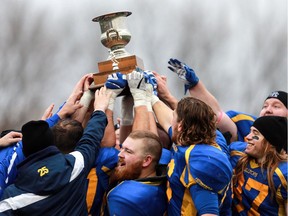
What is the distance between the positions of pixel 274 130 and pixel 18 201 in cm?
176

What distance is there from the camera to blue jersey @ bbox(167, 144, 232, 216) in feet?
13.1

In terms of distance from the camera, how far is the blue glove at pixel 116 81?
16.5 feet

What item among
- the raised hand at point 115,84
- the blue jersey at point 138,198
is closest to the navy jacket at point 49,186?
the blue jersey at point 138,198

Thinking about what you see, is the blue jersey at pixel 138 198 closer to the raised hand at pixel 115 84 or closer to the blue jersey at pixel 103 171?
the blue jersey at pixel 103 171

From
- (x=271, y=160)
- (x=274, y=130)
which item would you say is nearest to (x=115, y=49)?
(x=274, y=130)

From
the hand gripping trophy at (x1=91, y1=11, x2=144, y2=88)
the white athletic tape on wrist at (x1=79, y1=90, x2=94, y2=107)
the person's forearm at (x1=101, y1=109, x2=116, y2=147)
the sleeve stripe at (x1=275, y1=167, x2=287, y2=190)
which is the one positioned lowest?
the sleeve stripe at (x1=275, y1=167, x2=287, y2=190)

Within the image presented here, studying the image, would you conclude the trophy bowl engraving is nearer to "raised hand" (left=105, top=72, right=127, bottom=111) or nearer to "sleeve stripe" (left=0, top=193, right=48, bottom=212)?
"raised hand" (left=105, top=72, right=127, bottom=111)

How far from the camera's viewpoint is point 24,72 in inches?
691

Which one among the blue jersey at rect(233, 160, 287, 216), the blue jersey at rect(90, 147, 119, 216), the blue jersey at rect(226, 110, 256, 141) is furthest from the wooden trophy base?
the blue jersey at rect(233, 160, 287, 216)

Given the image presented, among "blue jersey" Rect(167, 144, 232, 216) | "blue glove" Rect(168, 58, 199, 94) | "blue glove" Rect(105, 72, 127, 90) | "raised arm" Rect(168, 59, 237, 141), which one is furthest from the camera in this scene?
"blue glove" Rect(168, 58, 199, 94)

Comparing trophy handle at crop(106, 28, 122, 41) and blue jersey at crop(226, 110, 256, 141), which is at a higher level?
trophy handle at crop(106, 28, 122, 41)

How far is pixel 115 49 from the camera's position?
216 inches

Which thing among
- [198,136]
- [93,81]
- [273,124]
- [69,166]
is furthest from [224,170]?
[93,81]

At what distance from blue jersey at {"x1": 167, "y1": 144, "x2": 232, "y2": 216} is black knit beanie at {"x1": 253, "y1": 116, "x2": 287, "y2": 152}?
0.42 m
